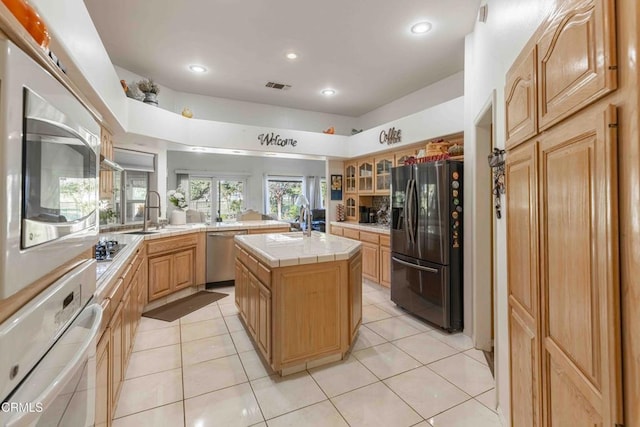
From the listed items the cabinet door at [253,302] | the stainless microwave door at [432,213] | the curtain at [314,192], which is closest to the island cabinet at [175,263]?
the cabinet door at [253,302]

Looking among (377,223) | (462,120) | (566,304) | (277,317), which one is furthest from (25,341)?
(377,223)

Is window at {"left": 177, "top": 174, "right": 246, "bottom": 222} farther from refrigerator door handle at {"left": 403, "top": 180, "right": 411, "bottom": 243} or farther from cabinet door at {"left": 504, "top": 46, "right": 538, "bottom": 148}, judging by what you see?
cabinet door at {"left": 504, "top": 46, "right": 538, "bottom": 148}

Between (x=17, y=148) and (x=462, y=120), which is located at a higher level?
(x=462, y=120)

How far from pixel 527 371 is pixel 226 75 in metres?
4.27

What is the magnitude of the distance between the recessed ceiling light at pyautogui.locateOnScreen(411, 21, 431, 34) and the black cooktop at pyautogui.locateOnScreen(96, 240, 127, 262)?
10.8 feet

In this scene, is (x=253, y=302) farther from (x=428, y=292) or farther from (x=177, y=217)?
(x=177, y=217)

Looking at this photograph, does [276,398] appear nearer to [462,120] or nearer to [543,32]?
[543,32]

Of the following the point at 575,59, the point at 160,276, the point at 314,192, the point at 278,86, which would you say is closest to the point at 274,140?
the point at 278,86

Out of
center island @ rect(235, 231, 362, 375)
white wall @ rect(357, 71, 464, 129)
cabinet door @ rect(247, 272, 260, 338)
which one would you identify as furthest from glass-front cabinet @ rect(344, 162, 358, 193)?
cabinet door @ rect(247, 272, 260, 338)

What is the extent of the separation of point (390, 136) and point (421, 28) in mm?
1540

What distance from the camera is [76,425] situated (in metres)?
0.82

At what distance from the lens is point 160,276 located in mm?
3494

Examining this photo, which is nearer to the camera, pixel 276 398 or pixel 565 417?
pixel 565 417

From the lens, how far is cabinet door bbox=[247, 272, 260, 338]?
2422mm
